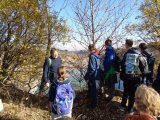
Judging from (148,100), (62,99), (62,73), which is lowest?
(62,99)

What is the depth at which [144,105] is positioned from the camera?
11.8 feet

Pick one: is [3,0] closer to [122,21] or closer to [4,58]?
[4,58]

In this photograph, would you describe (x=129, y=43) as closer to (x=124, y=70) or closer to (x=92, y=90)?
(x=124, y=70)

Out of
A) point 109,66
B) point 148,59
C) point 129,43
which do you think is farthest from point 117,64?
point 129,43

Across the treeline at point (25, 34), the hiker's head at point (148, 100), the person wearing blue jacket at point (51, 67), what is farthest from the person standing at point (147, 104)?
the treeline at point (25, 34)

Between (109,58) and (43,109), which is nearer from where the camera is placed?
(109,58)

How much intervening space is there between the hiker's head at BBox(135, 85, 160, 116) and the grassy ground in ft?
18.3

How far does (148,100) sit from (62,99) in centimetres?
369

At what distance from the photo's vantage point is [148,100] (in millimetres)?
3539

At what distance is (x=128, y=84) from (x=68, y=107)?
217 cm

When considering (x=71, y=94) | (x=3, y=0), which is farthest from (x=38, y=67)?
(x=71, y=94)

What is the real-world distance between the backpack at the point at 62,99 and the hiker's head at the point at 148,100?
3537 mm

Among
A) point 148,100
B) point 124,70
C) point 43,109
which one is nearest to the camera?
point 148,100

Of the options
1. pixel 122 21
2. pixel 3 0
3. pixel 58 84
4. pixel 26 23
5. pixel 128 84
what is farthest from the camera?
pixel 122 21
